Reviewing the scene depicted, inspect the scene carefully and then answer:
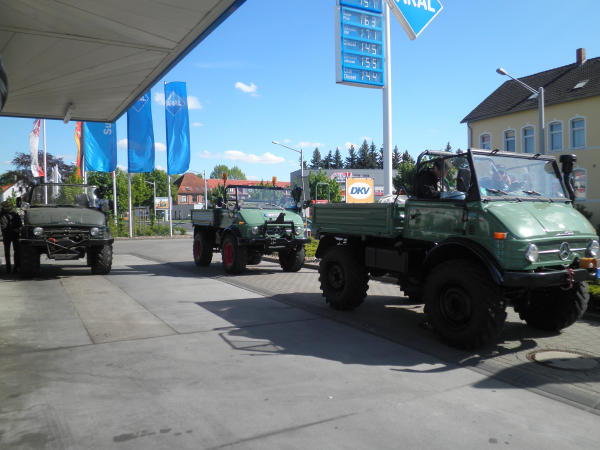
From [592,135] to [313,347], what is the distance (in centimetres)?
2951

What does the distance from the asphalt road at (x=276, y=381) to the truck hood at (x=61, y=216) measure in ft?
11.8

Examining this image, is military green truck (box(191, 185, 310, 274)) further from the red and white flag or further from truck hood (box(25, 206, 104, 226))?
the red and white flag

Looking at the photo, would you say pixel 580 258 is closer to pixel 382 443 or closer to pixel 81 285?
pixel 382 443

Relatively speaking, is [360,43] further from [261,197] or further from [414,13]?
[261,197]

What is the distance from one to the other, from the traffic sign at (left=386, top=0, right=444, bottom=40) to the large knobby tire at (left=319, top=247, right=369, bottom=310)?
861 centimetres

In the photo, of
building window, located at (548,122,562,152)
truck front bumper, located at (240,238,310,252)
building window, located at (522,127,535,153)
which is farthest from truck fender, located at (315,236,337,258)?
building window, located at (522,127,535,153)

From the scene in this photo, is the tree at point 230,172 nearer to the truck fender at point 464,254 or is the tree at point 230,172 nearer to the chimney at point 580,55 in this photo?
the chimney at point 580,55

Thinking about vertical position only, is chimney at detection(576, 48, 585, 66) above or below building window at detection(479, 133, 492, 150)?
above

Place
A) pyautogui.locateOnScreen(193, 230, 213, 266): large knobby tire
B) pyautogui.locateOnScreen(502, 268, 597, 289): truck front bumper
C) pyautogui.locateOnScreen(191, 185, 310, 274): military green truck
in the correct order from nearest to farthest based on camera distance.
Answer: pyautogui.locateOnScreen(502, 268, 597, 289): truck front bumper, pyautogui.locateOnScreen(191, 185, 310, 274): military green truck, pyautogui.locateOnScreen(193, 230, 213, 266): large knobby tire

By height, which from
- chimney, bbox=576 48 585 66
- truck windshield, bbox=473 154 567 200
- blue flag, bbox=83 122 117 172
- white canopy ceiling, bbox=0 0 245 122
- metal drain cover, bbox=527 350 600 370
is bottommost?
metal drain cover, bbox=527 350 600 370

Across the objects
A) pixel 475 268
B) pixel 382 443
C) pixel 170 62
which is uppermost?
pixel 170 62

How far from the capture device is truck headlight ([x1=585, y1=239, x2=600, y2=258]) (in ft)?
18.0

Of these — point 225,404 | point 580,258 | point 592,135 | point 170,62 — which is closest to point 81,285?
point 170,62

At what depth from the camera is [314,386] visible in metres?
4.37
